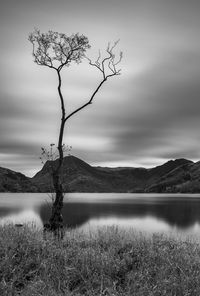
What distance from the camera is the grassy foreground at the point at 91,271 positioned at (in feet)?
26.6

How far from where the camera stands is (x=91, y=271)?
31.4ft

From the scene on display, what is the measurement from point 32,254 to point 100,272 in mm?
2623

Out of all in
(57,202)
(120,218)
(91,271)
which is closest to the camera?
(91,271)

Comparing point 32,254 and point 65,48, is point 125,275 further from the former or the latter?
point 65,48

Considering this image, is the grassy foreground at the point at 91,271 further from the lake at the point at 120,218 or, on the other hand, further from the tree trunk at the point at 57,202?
the lake at the point at 120,218

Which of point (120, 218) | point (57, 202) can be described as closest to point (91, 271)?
point (57, 202)

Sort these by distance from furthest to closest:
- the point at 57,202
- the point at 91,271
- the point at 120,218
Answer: the point at 120,218 < the point at 57,202 < the point at 91,271

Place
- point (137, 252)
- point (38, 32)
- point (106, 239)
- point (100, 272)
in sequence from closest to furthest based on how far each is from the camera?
point (100, 272) → point (137, 252) → point (106, 239) → point (38, 32)

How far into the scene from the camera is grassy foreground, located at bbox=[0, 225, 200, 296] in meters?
8.12

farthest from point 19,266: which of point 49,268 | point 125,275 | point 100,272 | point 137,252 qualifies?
point 137,252

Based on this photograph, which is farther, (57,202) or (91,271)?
(57,202)

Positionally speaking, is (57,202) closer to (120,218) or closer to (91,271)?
(91,271)

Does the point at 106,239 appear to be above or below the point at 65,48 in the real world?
below

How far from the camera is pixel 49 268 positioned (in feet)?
32.6
